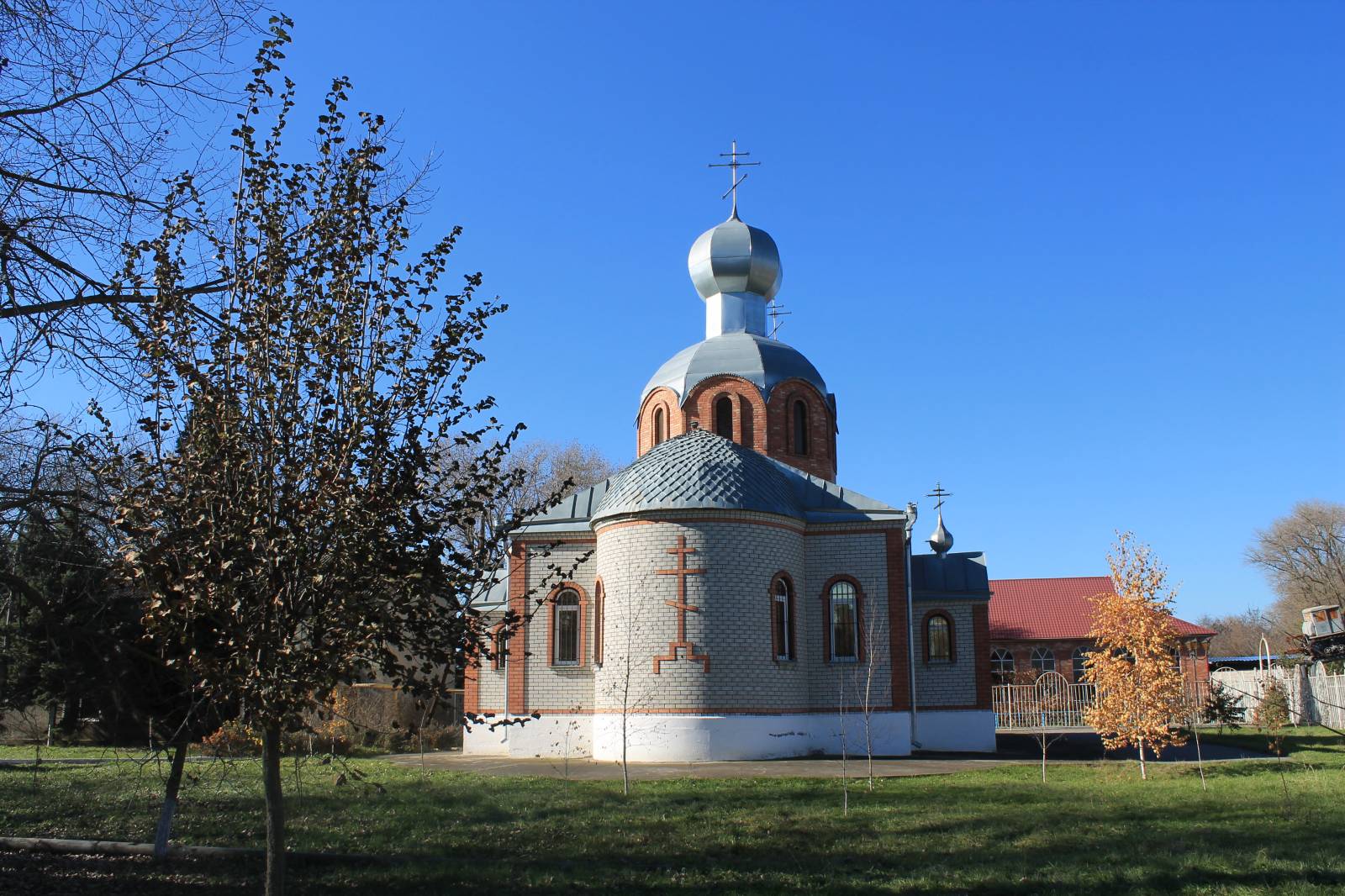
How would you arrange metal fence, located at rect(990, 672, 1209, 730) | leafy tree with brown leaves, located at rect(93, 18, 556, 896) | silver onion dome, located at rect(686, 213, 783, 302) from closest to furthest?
1. leafy tree with brown leaves, located at rect(93, 18, 556, 896)
2. silver onion dome, located at rect(686, 213, 783, 302)
3. metal fence, located at rect(990, 672, 1209, 730)

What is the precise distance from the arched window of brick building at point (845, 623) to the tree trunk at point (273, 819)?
47.6ft

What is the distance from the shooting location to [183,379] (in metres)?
5.90

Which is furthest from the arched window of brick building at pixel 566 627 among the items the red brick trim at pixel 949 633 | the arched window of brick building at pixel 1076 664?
the arched window of brick building at pixel 1076 664

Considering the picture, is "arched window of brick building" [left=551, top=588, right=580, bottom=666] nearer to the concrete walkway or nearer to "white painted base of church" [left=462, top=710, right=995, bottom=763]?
"white painted base of church" [left=462, top=710, right=995, bottom=763]

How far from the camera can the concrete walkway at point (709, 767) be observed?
49.5ft

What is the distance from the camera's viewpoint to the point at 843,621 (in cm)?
1991

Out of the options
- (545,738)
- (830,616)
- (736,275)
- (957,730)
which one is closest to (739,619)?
(830,616)

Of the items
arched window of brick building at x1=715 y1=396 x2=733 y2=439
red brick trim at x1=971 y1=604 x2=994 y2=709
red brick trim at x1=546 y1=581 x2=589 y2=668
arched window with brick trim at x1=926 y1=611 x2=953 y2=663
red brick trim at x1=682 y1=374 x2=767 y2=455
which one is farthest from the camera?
arched window of brick building at x1=715 y1=396 x2=733 y2=439

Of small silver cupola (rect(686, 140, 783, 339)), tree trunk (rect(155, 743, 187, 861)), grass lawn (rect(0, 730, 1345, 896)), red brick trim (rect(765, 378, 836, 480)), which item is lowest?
grass lawn (rect(0, 730, 1345, 896))

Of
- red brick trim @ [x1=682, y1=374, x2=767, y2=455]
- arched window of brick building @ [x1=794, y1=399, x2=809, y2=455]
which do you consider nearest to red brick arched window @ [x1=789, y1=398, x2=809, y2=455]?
arched window of brick building @ [x1=794, y1=399, x2=809, y2=455]

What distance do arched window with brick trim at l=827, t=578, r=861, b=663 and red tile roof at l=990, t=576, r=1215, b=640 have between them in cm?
2265

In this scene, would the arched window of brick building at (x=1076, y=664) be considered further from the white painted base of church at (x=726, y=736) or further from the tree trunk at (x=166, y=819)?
the tree trunk at (x=166, y=819)

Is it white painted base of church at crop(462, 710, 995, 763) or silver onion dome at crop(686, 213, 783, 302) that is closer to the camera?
white painted base of church at crop(462, 710, 995, 763)

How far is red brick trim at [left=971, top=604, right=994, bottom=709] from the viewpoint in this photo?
21031mm
